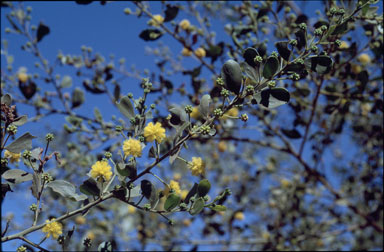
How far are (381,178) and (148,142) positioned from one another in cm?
368

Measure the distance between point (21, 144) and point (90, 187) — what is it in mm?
316

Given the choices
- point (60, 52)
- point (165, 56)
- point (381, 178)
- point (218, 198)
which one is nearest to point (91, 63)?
point (60, 52)

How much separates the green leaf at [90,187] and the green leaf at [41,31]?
2043 mm

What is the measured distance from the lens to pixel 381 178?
420cm

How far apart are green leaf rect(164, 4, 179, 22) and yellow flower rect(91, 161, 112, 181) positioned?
172cm

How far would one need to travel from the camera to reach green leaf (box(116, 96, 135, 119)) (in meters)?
1.50

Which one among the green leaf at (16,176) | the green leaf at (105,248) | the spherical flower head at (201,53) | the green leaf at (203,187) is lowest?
the green leaf at (105,248)

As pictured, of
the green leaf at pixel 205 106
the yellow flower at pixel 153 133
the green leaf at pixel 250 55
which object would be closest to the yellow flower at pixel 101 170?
the yellow flower at pixel 153 133

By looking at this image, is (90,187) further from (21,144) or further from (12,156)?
(12,156)

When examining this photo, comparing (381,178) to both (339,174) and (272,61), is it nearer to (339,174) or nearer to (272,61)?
(339,174)

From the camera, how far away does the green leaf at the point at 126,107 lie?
4.91ft

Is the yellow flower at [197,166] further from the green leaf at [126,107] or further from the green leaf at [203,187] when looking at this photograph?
the green leaf at [126,107]

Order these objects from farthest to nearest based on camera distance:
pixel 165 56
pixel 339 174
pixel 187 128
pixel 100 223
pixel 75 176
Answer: pixel 339 174, pixel 100 223, pixel 165 56, pixel 75 176, pixel 187 128

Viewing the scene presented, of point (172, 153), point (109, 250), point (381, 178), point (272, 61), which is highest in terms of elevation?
point (381, 178)
